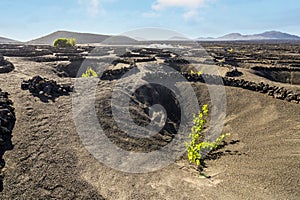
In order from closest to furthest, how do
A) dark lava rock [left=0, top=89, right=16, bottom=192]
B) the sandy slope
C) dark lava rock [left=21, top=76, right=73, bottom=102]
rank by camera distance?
the sandy slope → dark lava rock [left=0, top=89, right=16, bottom=192] → dark lava rock [left=21, top=76, right=73, bottom=102]

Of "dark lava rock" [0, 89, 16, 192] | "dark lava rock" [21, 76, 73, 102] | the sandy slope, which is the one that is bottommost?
the sandy slope

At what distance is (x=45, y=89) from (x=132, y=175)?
9.77 meters

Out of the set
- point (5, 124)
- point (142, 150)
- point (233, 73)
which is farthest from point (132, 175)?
point (233, 73)

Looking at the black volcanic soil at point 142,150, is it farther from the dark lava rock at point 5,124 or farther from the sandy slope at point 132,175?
the dark lava rock at point 5,124

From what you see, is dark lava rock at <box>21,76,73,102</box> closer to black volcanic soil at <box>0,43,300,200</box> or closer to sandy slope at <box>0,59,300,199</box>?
black volcanic soil at <box>0,43,300,200</box>

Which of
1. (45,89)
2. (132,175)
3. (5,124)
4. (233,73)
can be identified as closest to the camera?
(132,175)

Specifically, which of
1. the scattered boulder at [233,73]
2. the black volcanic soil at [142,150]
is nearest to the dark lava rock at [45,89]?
the black volcanic soil at [142,150]

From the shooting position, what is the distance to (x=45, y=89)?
1620 centimetres

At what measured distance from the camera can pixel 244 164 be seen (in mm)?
10453

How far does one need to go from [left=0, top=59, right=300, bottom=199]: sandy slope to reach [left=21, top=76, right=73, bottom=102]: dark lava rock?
59.6 inches

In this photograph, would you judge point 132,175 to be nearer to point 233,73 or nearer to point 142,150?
point 142,150

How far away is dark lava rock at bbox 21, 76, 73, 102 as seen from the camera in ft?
51.8

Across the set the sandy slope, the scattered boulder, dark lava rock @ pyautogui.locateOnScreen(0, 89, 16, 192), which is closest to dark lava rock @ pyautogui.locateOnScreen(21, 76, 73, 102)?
the sandy slope

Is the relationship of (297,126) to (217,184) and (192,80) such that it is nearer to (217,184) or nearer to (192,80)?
(217,184)
